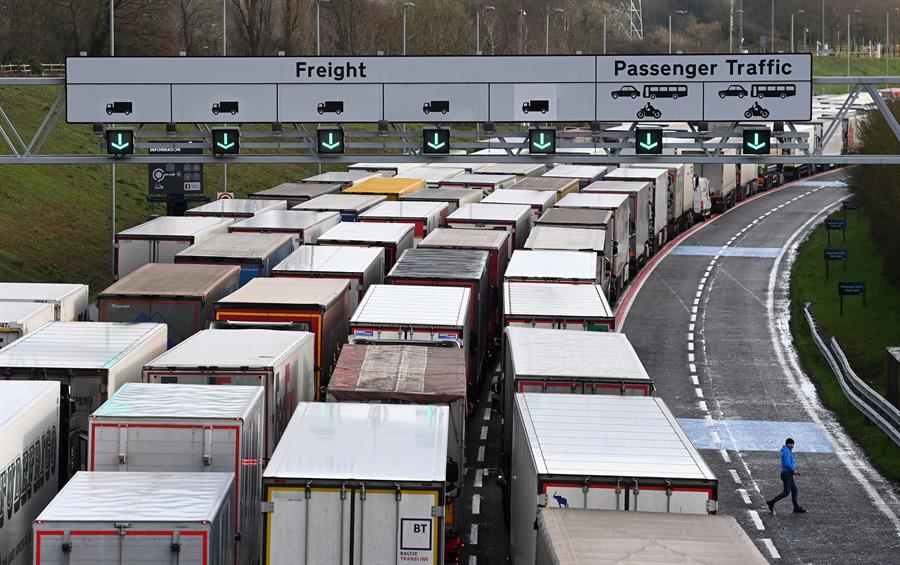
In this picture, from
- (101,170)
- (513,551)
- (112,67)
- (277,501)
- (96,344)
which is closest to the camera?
(277,501)

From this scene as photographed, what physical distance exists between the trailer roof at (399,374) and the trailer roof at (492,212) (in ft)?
50.5

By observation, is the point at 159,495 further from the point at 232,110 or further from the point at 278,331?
the point at 232,110

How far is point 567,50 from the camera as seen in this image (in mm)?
127312

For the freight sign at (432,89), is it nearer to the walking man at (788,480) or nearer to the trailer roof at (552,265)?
the trailer roof at (552,265)

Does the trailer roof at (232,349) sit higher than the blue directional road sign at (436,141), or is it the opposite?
the blue directional road sign at (436,141)

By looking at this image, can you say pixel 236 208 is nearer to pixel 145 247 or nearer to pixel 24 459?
pixel 145 247

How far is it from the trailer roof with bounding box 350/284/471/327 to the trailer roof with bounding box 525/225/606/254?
262 inches

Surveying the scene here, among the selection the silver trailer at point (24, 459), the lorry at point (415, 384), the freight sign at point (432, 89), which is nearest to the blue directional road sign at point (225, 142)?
the freight sign at point (432, 89)

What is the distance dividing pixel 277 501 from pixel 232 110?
51.6 feet

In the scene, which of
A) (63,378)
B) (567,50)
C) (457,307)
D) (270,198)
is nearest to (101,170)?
(270,198)

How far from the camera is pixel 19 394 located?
17828mm

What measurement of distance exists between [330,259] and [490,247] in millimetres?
4132

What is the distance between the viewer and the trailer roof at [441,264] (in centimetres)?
2906

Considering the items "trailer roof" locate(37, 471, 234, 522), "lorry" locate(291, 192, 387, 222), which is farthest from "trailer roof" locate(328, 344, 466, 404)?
"lorry" locate(291, 192, 387, 222)
